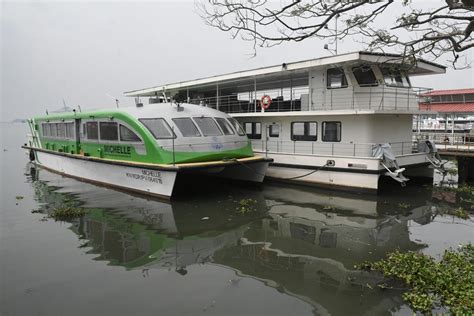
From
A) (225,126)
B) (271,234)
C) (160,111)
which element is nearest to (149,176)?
(160,111)

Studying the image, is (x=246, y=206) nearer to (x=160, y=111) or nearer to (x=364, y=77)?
(x=160, y=111)

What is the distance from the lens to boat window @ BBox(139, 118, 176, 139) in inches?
525

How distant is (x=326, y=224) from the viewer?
1048cm

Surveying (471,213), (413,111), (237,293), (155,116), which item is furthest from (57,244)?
(413,111)

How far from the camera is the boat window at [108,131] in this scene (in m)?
14.8

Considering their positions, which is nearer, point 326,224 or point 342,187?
point 326,224

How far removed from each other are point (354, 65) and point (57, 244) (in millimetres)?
12071

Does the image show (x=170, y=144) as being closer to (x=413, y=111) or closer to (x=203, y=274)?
(x=203, y=274)

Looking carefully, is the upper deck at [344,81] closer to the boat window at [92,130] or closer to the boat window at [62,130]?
the boat window at [92,130]

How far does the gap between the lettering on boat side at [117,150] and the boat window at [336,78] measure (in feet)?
27.8

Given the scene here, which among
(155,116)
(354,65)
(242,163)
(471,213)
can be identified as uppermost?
(354,65)

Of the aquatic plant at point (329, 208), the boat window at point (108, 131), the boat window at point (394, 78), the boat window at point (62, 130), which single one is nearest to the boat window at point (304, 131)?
the boat window at point (394, 78)

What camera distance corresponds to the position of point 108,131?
15.2 meters

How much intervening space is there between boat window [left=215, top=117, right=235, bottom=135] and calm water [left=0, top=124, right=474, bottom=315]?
248 centimetres
